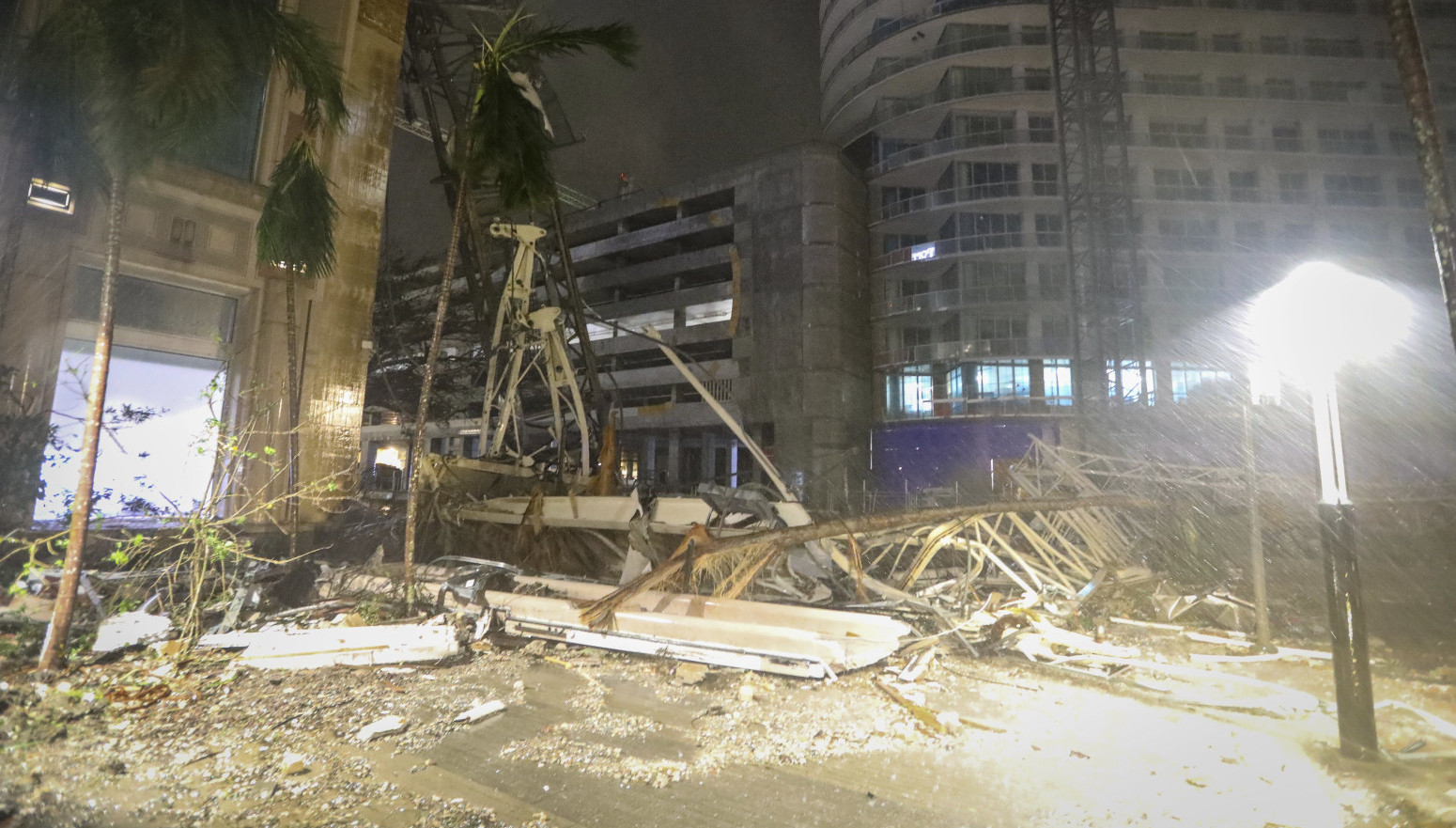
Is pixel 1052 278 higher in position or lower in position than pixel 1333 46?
lower

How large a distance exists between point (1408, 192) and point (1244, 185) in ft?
28.8

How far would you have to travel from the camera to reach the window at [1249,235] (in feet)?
105

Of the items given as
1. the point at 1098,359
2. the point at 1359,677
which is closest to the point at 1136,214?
the point at 1098,359

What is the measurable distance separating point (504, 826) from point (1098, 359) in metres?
29.4

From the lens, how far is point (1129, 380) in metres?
30.1

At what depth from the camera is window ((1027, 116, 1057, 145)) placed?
106ft

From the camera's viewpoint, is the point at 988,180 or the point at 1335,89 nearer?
the point at 988,180

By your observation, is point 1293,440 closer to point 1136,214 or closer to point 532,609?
point 1136,214

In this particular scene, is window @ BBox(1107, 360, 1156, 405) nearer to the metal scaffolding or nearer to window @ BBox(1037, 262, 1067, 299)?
the metal scaffolding

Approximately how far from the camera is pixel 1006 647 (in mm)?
5562

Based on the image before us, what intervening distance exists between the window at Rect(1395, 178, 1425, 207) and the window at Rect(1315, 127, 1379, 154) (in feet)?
7.50

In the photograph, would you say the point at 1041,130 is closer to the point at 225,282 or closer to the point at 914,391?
the point at 914,391

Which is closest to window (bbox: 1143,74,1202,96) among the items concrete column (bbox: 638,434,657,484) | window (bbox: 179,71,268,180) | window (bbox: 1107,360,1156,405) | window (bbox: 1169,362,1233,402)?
window (bbox: 1169,362,1233,402)

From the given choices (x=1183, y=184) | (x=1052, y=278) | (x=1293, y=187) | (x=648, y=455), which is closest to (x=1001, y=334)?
(x=1052, y=278)
